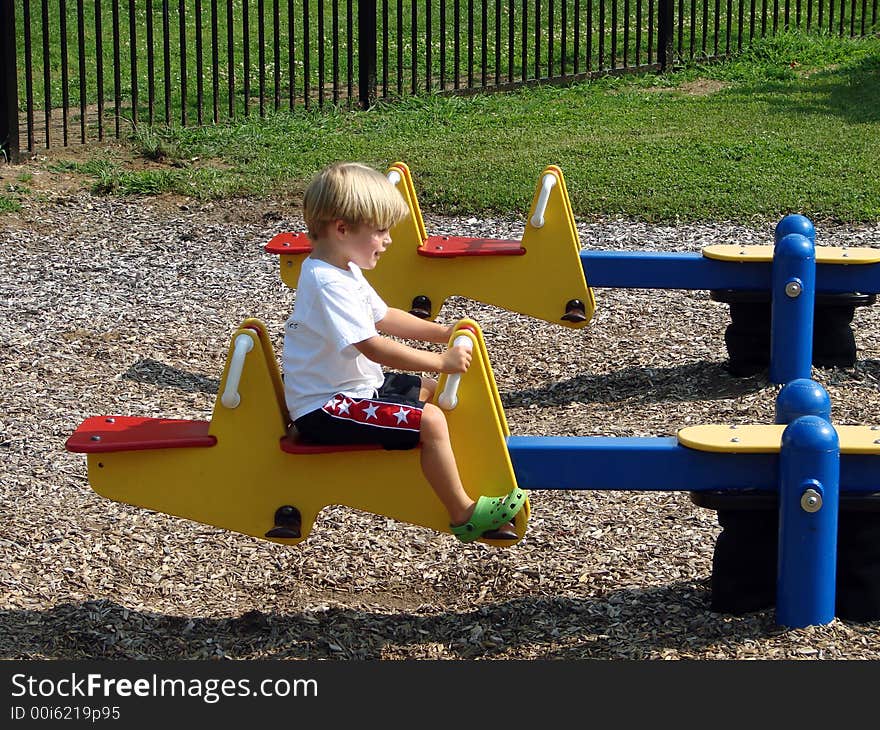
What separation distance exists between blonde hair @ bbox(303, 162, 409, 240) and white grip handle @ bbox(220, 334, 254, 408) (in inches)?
12.6

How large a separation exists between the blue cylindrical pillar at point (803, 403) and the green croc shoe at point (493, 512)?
0.76m

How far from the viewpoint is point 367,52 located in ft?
35.7

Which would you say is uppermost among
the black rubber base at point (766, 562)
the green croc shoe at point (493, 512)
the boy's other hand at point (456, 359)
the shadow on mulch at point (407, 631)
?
the boy's other hand at point (456, 359)

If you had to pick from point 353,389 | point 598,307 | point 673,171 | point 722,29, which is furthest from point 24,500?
point 722,29

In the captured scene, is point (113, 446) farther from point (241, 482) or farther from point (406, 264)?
point (406, 264)

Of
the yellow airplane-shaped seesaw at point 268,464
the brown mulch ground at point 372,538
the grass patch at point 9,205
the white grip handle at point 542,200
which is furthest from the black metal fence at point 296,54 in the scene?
the yellow airplane-shaped seesaw at point 268,464

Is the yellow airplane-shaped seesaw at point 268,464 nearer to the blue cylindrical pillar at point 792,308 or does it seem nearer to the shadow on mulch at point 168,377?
the shadow on mulch at point 168,377

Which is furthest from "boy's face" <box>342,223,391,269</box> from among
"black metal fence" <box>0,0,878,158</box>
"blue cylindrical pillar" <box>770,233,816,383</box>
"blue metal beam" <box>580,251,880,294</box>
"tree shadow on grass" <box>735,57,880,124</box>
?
"tree shadow on grass" <box>735,57,880,124</box>

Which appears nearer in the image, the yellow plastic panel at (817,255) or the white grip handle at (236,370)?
the white grip handle at (236,370)

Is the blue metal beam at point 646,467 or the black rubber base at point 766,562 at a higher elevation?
the blue metal beam at point 646,467

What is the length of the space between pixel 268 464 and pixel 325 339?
0.39 meters

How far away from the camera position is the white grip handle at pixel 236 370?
11.5ft

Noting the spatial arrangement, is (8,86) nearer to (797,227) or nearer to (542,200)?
(542,200)

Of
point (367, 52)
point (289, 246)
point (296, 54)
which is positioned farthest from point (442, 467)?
point (296, 54)
